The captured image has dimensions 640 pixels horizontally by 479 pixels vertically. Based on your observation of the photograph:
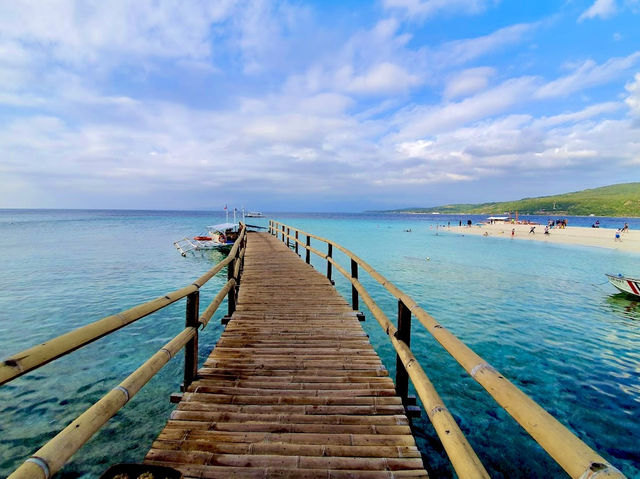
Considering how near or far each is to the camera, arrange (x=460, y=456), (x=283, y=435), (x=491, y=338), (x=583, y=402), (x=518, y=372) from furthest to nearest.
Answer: (x=491, y=338) < (x=518, y=372) < (x=583, y=402) < (x=283, y=435) < (x=460, y=456)

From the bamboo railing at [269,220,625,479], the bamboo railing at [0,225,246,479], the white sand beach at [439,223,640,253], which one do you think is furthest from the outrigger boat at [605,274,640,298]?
the white sand beach at [439,223,640,253]

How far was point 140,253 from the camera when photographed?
24.4m

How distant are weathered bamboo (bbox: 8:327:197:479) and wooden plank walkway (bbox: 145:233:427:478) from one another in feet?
2.16

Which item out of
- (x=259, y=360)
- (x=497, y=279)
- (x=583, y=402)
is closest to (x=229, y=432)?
(x=259, y=360)

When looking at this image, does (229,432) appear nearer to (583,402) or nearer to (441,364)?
(441,364)

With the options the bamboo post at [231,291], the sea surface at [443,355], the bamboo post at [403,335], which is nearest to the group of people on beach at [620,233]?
the sea surface at [443,355]

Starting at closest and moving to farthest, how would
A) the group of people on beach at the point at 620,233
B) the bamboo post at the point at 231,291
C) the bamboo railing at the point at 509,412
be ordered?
1. the bamboo railing at the point at 509,412
2. the bamboo post at the point at 231,291
3. the group of people on beach at the point at 620,233

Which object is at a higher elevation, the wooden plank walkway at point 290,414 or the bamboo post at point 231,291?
the bamboo post at point 231,291

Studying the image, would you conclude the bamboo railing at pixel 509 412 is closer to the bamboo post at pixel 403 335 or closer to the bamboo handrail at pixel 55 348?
the bamboo post at pixel 403 335

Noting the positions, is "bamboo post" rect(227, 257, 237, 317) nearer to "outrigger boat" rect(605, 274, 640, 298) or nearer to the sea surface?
the sea surface

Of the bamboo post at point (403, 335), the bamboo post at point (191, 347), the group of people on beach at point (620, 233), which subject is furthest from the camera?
the group of people on beach at point (620, 233)

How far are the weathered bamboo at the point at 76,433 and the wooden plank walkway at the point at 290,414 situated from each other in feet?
2.16

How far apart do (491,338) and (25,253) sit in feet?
104

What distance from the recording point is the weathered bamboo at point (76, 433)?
1357 millimetres
